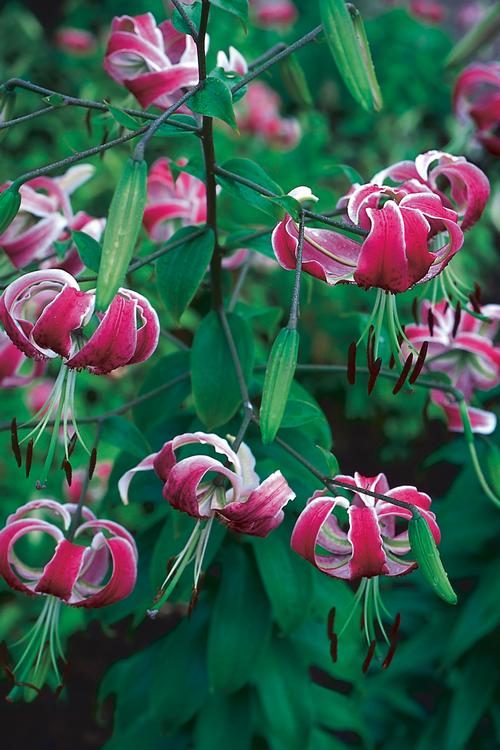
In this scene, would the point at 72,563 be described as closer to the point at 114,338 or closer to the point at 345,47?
the point at 114,338

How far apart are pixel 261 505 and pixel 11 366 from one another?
0.35 metres

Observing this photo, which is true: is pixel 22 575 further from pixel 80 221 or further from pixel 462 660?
pixel 462 660

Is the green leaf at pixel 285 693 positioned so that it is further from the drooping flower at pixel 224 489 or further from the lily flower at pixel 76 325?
the lily flower at pixel 76 325

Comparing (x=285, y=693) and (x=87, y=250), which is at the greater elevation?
(x=87, y=250)

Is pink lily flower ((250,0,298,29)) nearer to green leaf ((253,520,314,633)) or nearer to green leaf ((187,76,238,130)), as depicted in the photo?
green leaf ((253,520,314,633))

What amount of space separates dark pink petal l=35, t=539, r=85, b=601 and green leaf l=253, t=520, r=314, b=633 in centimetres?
24

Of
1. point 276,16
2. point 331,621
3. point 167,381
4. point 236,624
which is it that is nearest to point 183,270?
point 167,381

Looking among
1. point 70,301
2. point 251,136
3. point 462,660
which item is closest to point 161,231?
point 70,301

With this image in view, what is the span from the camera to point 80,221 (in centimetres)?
92

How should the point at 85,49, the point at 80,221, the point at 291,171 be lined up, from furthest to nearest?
1. the point at 85,49
2. the point at 291,171
3. the point at 80,221

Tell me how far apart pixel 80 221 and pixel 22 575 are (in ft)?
1.15

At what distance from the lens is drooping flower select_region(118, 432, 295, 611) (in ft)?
2.24

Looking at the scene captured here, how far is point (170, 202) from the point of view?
0.95 metres

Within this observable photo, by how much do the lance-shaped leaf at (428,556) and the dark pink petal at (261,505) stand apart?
0.09 meters
